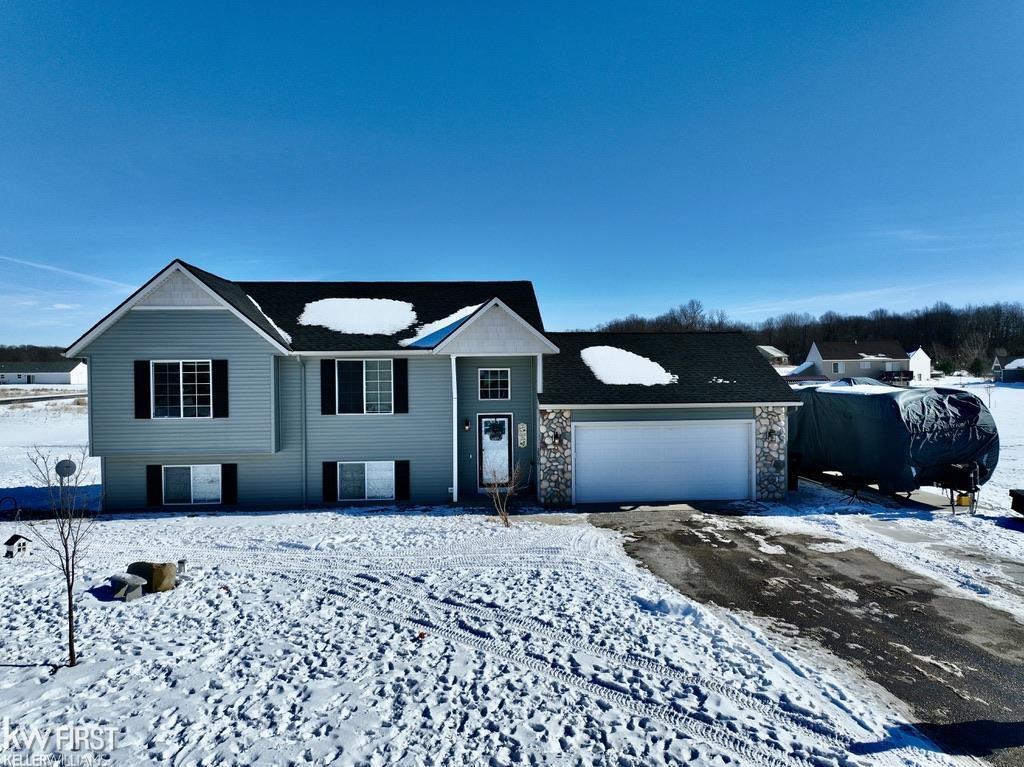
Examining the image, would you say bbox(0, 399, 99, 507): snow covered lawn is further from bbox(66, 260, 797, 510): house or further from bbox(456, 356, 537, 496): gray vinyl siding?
bbox(456, 356, 537, 496): gray vinyl siding

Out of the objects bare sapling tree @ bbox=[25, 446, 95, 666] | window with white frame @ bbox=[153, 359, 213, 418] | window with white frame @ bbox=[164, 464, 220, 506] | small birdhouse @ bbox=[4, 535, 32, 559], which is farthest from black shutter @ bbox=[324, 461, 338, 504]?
small birdhouse @ bbox=[4, 535, 32, 559]

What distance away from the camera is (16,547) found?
10086mm

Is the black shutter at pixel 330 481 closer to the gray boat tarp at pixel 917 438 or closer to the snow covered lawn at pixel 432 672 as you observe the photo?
the snow covered lawn at pixel 432 672

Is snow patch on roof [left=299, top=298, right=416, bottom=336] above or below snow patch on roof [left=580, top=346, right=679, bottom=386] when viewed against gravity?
above

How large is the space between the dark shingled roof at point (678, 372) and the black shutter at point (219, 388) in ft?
27.3

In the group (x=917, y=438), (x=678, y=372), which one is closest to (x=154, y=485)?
(x=678, y=372)

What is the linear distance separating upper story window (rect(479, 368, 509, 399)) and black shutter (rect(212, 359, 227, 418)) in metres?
6.70

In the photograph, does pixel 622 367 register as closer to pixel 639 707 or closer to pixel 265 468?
pixel 265 468

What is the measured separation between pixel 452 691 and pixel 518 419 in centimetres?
949

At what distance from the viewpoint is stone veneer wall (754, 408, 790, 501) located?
556 inches

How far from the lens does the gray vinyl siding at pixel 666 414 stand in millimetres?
13836

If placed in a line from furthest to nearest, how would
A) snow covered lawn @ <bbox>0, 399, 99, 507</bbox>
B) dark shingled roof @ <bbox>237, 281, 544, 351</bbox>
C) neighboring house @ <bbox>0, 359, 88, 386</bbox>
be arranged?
neighboring house @ <bbox>0, 359, 88, 386</bbox> < snow covered lawn @ <bbox>0, 399, 99, 507</bbox> < dark shingled roof @ <bbox>237, 281, 544, 351</bbox>

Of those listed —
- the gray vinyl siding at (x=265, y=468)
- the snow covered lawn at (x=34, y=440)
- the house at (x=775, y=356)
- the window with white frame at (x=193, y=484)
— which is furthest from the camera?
the house at (x=775, y=356)

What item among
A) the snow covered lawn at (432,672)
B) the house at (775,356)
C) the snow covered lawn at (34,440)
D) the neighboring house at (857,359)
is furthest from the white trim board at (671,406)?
the house at (775,356)
